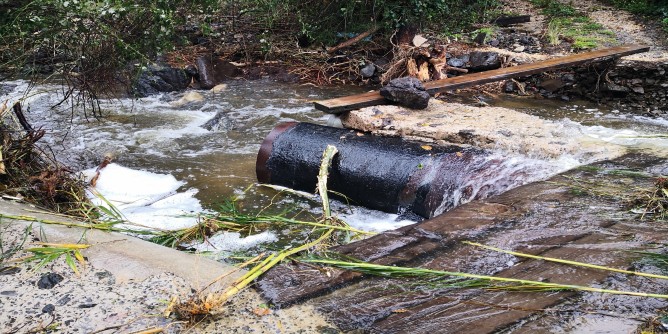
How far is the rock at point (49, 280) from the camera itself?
9.08 ft

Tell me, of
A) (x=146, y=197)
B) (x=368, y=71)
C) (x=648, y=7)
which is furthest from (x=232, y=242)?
(x=648, y=7)

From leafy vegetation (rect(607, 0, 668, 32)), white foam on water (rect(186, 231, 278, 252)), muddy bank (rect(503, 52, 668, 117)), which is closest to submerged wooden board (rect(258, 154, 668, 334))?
white foam on water (rect(186, 231, 278, 252))

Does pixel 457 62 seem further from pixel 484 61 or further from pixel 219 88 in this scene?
pixel 219 88

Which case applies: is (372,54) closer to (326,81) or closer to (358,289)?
(326,81)

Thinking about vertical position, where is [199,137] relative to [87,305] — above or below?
below

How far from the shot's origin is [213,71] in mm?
9805

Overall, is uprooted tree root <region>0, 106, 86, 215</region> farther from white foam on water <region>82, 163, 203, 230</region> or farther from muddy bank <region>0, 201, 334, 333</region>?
muddy bank <region>0, 201, 334, 333</region>

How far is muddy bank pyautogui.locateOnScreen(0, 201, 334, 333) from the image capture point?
242cm

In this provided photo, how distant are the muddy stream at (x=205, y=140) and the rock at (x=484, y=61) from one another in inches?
29.6

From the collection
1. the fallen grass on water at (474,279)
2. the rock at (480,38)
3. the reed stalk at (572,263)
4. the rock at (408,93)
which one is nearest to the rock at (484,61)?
the rock at (480,38)

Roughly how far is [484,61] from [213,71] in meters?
4.04

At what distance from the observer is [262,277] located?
2762 millimetres

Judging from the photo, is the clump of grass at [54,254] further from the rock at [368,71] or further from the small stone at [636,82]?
the small stone at [636,82]

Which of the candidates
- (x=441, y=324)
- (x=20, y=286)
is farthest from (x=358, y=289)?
(x=20, y=286)
